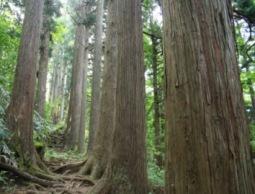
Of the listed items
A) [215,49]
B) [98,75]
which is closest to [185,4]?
[215,49]

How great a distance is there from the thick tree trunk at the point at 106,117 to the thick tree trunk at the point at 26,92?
145cm

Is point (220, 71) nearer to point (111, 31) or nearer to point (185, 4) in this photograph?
point (185, 4)

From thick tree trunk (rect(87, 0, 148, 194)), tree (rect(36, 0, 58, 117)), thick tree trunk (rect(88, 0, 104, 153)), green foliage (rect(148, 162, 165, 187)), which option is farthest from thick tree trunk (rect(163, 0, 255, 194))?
tree (rect(36, 0, 58, 117))

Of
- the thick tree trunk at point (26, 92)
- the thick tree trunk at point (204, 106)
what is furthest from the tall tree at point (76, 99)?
the thick tree trunk at point (204, 106)

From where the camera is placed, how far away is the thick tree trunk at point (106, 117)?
721 centimetres

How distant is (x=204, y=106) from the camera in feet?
5.39

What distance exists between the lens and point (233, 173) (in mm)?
1533

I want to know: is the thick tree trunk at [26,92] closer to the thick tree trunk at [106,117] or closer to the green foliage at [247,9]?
the thick tree trunk at [106,117]

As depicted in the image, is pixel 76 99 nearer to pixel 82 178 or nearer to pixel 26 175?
pixel 82 178

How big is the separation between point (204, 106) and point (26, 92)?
613 cm

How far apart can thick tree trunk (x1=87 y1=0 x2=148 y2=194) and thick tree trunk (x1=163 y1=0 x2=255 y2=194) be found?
12.2 feet

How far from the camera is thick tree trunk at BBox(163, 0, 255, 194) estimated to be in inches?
61.4

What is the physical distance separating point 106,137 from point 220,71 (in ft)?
19.6

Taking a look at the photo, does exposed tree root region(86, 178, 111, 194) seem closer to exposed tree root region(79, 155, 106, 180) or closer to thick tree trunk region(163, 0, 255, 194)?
exposed tree root region(79, 155, 106, 180)
